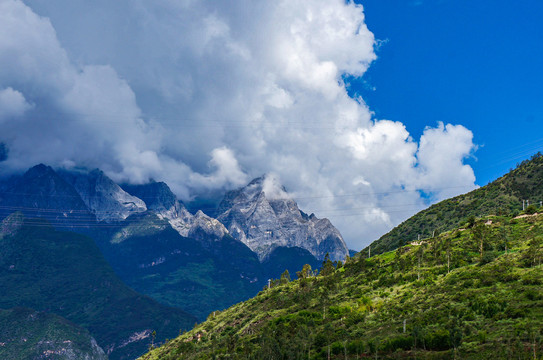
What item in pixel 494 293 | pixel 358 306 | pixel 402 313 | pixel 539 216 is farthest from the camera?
pixel 539 216

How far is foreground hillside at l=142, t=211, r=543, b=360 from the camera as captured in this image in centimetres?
6066

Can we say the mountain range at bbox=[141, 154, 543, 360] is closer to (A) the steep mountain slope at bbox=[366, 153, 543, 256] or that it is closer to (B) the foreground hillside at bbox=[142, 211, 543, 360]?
(B) the foreground hillside at bbox=[142, 211, 543, 360]

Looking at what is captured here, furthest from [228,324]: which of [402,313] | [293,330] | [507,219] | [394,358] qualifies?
[507,219]

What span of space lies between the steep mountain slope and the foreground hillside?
138ft

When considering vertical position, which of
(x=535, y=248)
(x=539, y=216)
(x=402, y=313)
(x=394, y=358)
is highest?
(x=539, y=216)

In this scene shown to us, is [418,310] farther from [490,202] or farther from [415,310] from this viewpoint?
[490,202]

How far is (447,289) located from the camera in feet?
269

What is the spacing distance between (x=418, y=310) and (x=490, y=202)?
119217 mm

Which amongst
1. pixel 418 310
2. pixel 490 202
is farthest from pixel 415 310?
pixel 490 202

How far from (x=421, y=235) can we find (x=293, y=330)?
10942 centimetres

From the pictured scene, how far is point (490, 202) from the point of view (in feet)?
579

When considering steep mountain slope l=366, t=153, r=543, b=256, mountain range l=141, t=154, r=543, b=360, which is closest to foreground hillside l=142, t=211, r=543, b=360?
mountain range l=141, t=154, r=543, b=360

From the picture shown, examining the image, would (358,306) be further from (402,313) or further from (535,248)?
(535,248)

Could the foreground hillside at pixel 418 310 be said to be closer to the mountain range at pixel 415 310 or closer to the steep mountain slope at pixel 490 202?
the mountain range at pixel 415 310
